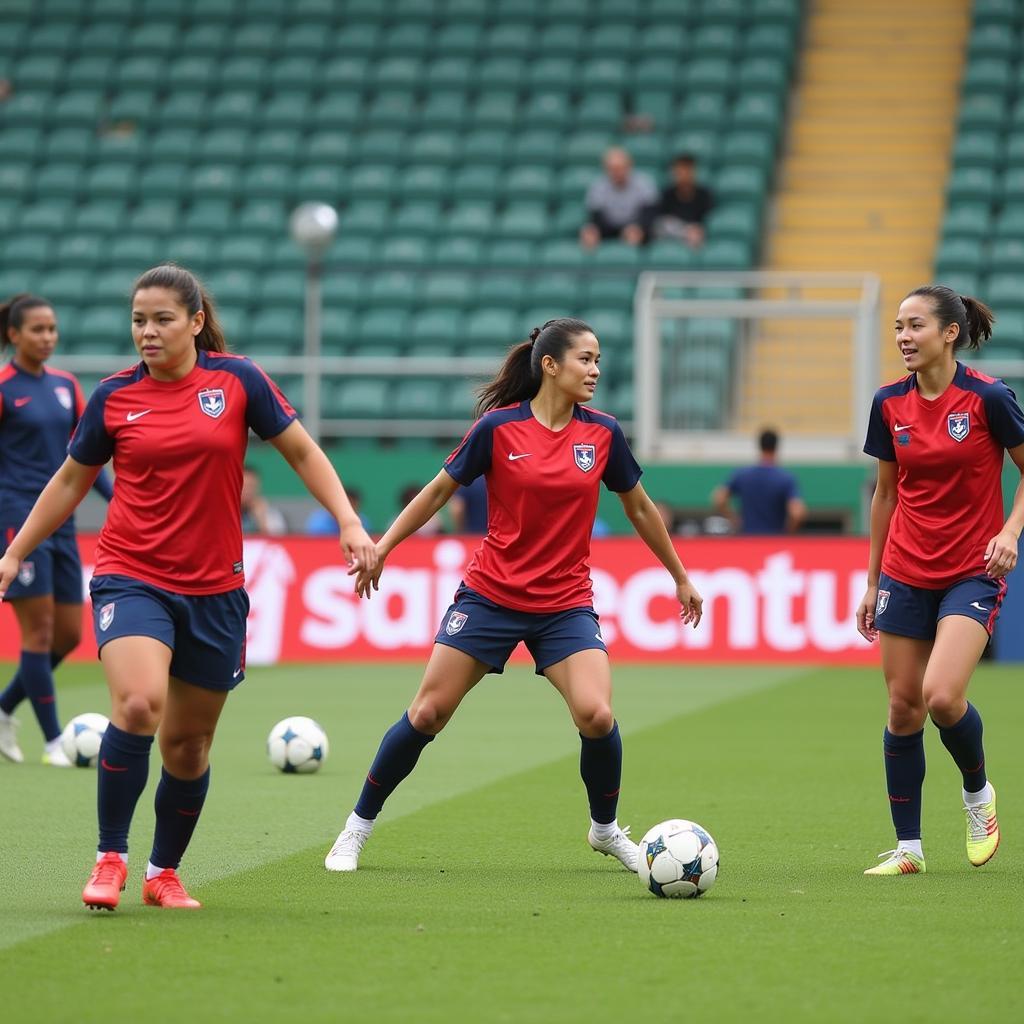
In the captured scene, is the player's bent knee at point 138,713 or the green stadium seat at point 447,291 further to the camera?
the green stadium seat at point 447,291

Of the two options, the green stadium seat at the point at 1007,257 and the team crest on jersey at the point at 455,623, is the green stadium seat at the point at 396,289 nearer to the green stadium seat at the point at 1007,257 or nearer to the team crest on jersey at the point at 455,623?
the green stadium seat at the point at 1007,257

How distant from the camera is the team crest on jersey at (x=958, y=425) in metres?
7.43

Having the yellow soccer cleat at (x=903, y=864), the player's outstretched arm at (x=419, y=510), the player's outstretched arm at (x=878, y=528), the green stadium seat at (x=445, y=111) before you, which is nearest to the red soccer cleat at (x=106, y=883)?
the player's outstretched arm at (x=419, y=510)

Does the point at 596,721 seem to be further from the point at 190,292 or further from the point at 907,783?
the point at 190,292

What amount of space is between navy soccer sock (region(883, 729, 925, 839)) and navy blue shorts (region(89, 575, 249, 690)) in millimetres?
2636

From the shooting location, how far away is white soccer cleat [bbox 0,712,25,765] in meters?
11.2

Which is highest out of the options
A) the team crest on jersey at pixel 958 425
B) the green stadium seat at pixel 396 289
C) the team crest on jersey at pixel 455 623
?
the team crest on jersey at pixel 958 425

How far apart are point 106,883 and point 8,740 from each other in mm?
5223

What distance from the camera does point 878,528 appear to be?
7.65 meters

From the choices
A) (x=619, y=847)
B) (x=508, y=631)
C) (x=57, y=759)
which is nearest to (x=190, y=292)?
(x=508, y=631)

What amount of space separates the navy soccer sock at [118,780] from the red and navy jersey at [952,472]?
2953 mm

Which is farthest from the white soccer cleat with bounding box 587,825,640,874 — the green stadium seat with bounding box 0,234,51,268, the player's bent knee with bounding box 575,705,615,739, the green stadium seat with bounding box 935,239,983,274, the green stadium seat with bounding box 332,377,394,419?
the green stadium seat with bounding box 0,234,51,268

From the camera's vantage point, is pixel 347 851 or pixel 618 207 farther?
pixel 618 207

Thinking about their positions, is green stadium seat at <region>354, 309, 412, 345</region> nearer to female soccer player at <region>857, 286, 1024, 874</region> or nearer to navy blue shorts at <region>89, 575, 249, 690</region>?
female soccer player at <region>857, 286, 1024, 874</region>
